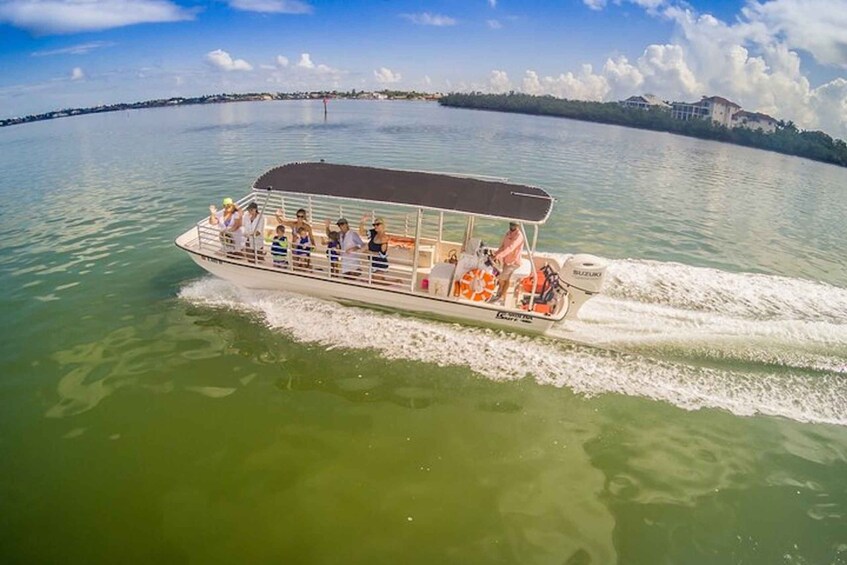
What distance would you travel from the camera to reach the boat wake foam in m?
8.77

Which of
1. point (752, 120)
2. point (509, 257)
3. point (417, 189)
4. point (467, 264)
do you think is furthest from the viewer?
point (752, 120)

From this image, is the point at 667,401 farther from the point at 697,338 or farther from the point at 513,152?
the point at 513,152

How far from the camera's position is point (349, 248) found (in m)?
11.2

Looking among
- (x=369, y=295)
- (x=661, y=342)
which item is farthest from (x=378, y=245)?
(x=661, y=342)

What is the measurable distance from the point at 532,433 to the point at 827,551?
3977mm

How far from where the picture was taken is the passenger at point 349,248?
11.1 meters

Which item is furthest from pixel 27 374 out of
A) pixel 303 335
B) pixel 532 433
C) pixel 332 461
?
pixel 532 433

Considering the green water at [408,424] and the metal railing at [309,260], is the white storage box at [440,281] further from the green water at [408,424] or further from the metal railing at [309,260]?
the green water at [408,424]

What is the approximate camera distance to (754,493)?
698 cm

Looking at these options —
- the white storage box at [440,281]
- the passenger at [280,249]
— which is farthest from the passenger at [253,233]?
the white storage box at [440,281]

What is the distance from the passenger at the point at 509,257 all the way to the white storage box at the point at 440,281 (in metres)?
0.99

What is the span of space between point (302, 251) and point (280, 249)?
674 mm

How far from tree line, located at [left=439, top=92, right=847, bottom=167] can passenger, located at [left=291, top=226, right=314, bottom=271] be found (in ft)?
241

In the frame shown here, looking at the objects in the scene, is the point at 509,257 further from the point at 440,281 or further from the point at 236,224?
the point at 236,224
